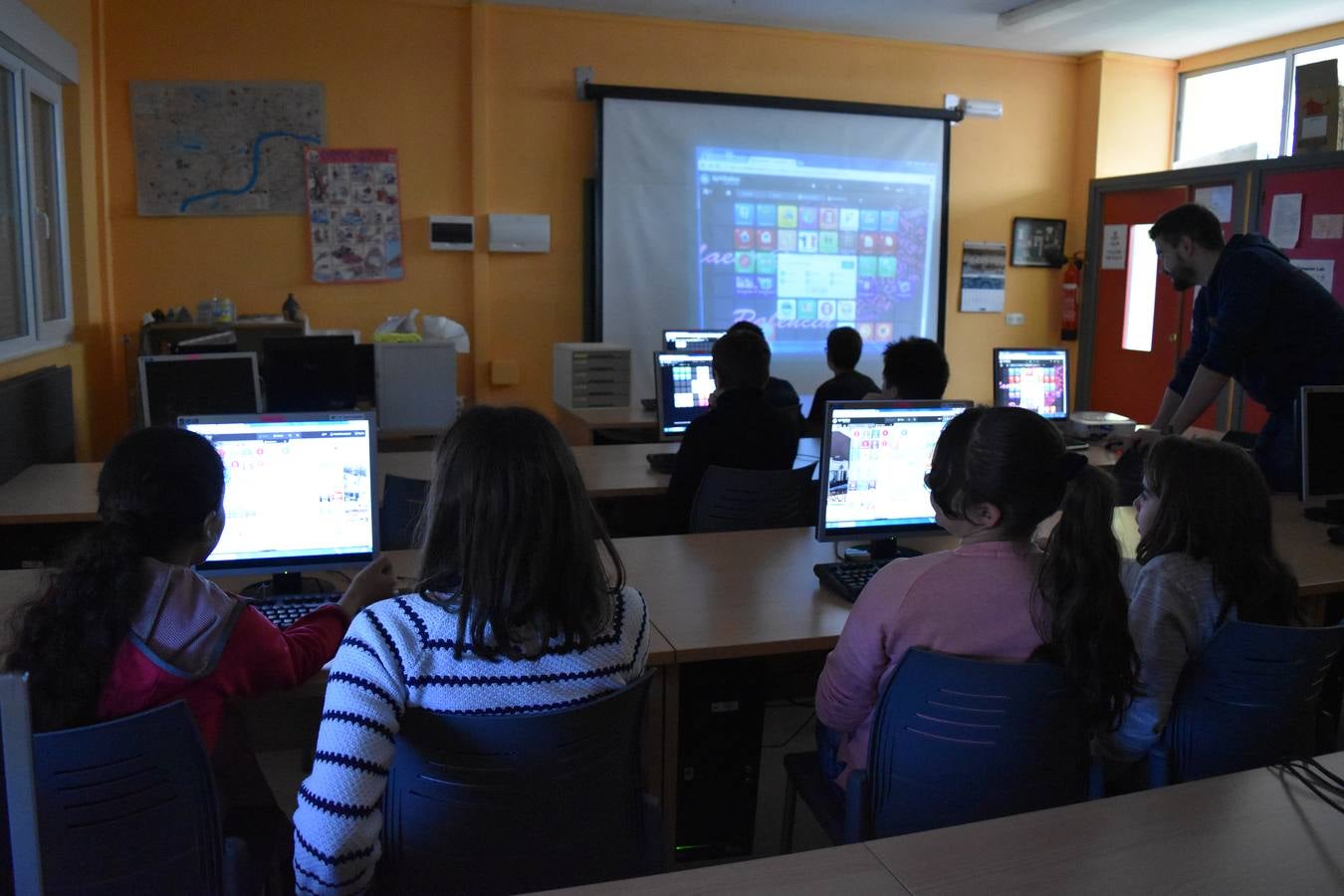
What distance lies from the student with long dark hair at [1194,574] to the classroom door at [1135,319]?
5175 millimetres

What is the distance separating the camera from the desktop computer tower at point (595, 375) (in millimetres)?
5441

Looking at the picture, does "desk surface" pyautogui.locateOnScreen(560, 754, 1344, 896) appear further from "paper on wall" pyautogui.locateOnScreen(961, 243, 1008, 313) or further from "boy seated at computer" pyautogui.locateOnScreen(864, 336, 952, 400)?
"paper on wall" pyautogui.locateOnScreen(961, 243, 1008, 313)

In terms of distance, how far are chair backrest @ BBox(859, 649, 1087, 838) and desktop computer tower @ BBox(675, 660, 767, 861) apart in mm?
643

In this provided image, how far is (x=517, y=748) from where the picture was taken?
131cm

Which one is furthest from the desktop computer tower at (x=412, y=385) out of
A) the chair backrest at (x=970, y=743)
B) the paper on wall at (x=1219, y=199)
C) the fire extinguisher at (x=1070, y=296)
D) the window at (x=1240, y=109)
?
the window at (x=1240, y=109)

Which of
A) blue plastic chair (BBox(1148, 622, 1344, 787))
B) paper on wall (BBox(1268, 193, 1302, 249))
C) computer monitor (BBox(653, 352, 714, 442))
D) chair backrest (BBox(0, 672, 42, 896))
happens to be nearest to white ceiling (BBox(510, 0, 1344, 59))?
paper on wall (BBox(1268, 193, 1302, 249))

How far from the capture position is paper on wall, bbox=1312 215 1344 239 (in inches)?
215

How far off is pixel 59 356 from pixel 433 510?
13.8 feet

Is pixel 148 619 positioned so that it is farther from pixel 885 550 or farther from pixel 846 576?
pixel 885 550

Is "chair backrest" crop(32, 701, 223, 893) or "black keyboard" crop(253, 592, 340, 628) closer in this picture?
"chair backrest" crop(32, 701, 223, 893)

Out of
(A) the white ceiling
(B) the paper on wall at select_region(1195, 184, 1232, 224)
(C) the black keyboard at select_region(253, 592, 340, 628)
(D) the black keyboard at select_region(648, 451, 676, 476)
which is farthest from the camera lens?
(B) the paper on wall at select_region(1195, 184, 1232, 224)

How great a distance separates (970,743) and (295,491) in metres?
1.41

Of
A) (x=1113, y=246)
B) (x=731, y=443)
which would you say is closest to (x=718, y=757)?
(x=731, y=443)

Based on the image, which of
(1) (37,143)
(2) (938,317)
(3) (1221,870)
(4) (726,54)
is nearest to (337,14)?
(1) (37,143)
